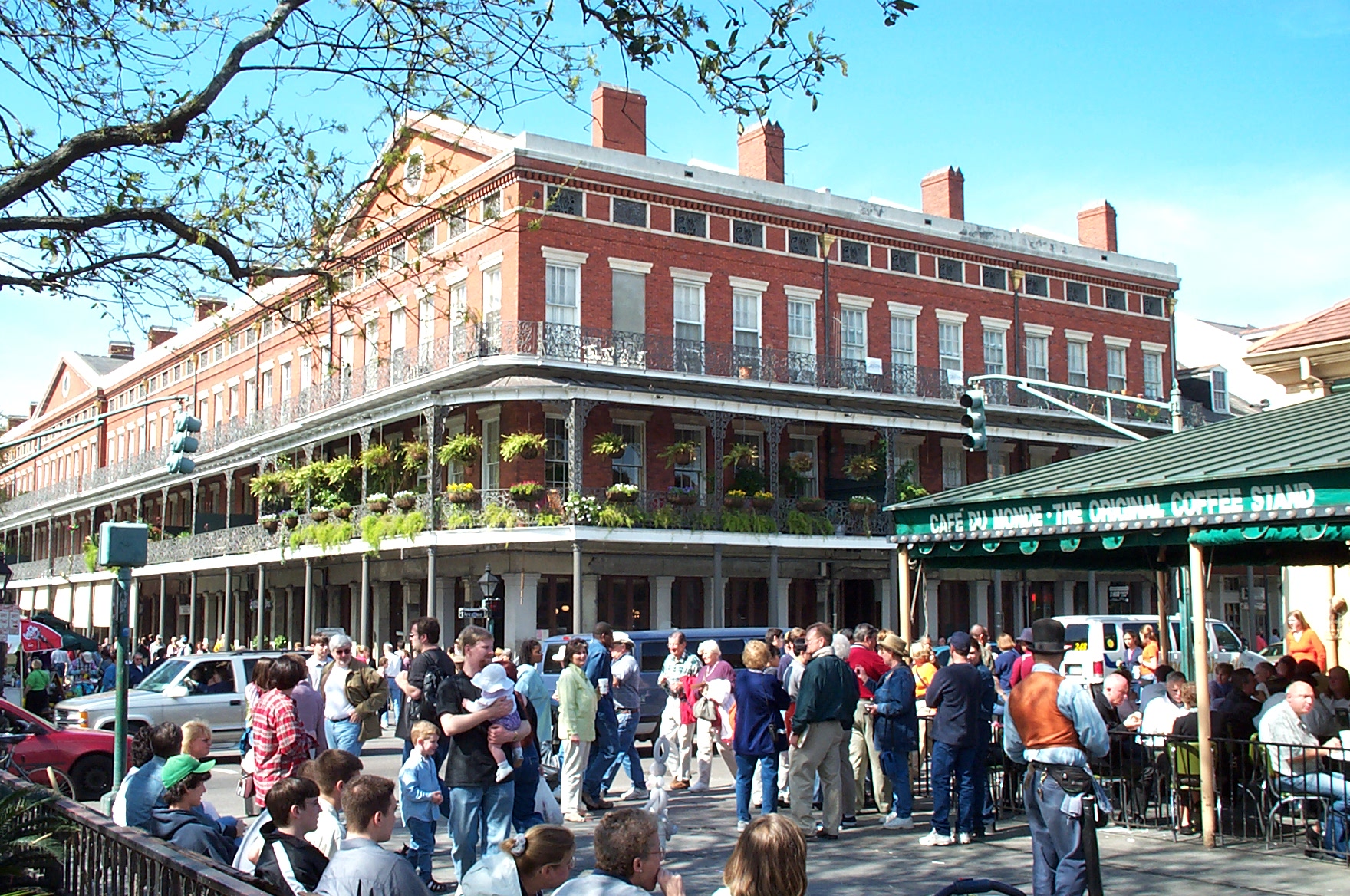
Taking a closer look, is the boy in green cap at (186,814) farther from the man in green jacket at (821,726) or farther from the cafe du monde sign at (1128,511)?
the cafe du monde sign at (1128,511)

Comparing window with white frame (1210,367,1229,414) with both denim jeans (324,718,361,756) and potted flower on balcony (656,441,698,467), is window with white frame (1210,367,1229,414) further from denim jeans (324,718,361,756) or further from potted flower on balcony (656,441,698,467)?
denim jeans (324,718,361,756)

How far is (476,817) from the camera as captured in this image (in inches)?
344

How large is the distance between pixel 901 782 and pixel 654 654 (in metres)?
8.66

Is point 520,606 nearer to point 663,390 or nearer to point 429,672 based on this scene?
point 663,390

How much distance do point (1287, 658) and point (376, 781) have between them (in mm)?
10568

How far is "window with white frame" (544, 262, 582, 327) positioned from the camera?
1282 inches

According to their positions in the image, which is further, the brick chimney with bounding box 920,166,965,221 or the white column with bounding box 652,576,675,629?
the brick chimney with bounding box 920,166,965,221

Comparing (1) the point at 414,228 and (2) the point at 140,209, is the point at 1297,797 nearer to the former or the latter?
(1) the point at 414,228

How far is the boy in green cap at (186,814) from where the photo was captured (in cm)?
680

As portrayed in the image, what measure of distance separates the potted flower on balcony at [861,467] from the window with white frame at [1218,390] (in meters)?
17.6

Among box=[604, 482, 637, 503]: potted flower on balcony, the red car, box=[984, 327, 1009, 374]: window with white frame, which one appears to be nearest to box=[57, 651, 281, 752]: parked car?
the red car

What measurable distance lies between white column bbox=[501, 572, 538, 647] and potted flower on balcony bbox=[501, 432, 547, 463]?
2.93 meters

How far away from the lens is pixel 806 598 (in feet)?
122

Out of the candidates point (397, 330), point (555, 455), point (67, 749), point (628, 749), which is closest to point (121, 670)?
point (67, 749)
